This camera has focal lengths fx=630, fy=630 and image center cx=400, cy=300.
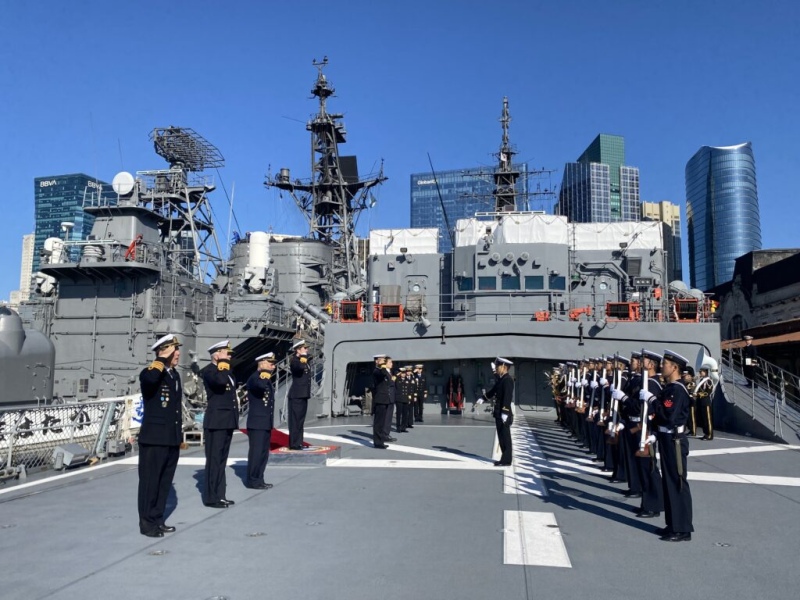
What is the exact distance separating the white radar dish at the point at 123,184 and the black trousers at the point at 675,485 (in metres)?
24.5

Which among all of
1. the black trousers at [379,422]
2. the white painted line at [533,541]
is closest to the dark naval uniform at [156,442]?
the white painted line at [533,541]

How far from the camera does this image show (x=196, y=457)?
30.0 feet

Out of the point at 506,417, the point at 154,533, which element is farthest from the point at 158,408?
the point at 506,417

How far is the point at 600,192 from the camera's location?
546ft

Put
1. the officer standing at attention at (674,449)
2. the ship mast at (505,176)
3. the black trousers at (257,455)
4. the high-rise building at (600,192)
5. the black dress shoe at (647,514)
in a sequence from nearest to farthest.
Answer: the officer standing at attention at (674,449), the black dress shoe at (647,514), the black trousers at (257,455), the ship mast at (505,176), the high-rise building at (600,192)

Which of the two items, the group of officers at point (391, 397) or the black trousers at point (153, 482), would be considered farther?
the group of officers at point (391, 397)

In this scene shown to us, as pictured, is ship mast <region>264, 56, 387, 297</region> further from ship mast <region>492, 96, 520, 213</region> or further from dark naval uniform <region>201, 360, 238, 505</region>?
dark naval uniform <region>201, 360, 238, 505</region>

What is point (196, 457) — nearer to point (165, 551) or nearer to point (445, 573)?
point (165, 551)

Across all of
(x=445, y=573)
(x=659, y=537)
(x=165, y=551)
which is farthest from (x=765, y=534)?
(x=165, y=551)

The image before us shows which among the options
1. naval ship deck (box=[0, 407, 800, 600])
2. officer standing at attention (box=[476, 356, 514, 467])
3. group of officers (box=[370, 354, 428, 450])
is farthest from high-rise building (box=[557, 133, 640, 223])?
naval ship deck (box=[0, 407, 800, 600])

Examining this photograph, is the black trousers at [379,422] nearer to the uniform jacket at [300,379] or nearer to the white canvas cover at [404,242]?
the uniform jacket at [300,379]

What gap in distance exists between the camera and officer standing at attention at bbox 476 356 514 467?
842cm

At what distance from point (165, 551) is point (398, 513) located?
6.70 feet

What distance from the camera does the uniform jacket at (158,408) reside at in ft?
16.1
